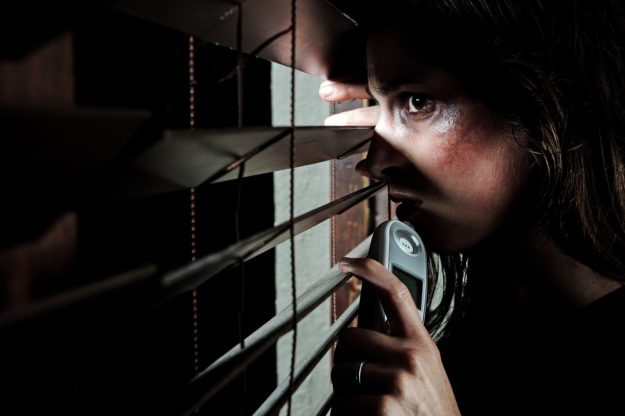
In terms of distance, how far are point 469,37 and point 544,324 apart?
0.63 m

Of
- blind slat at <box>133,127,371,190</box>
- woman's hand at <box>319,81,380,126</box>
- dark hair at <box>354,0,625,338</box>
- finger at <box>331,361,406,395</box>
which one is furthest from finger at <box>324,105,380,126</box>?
finger at <box>331,361,406,395</box>

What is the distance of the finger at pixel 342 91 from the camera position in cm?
94

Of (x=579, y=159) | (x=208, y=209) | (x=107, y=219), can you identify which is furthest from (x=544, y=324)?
(x=107, y=219)

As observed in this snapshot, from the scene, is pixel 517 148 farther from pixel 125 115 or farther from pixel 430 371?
pixel 125 115

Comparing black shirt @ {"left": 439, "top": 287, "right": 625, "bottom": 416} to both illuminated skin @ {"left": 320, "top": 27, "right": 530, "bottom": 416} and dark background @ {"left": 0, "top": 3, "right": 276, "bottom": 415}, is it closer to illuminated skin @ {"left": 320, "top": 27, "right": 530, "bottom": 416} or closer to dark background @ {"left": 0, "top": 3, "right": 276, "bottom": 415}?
illuminated skin @ {"left": 320, "top": 27, "right": 530, "bottom": 416}

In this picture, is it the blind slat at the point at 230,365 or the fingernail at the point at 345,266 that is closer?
the blind slat at the point at 230,365

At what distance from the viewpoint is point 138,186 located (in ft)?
1.05

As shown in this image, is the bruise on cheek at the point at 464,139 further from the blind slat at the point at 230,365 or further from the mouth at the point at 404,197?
the blind slat at the point at 230,365

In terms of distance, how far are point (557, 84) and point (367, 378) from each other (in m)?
0.67

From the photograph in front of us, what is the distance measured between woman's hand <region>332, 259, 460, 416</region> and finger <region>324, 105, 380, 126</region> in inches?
17.8

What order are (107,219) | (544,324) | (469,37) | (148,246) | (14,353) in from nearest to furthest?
1. (14,353)
2. (107,219)
3. (148,246)
4. (469,37)
5. (544,324)

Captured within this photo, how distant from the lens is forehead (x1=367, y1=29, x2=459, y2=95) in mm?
801

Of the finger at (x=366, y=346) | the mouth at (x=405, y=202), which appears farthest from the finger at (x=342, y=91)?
the finger at (x=366, y=346)

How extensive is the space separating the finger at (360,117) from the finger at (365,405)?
594 millimetres
